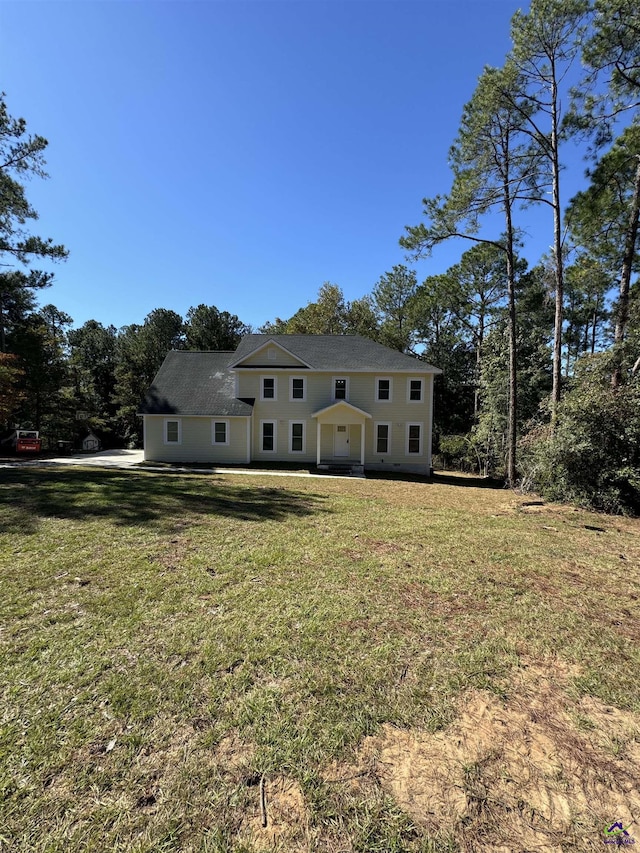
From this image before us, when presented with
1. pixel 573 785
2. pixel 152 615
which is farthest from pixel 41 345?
pixel 573 785

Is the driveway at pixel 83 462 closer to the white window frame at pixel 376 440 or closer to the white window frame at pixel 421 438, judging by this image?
the white window frame at pixel 376 440

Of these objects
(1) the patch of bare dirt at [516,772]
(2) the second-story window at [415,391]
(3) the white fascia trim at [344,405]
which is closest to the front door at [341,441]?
(3) the white fascia trim at [344,405]

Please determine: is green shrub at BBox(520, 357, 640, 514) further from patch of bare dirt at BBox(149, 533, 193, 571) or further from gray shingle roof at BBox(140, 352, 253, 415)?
gray shingle roof at BBox(140, 352, 253, 415)

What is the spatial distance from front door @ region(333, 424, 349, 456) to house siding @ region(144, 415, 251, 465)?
4601 millimetres

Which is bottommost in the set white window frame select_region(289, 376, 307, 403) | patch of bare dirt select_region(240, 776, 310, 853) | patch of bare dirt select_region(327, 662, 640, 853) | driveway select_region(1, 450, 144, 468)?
patch of bare dirt select_region(327, 662, 640, 853)

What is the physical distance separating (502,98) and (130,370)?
109 ft

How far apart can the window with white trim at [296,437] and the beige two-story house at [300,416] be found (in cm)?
5

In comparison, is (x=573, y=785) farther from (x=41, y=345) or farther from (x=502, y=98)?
(x=41, y=345)

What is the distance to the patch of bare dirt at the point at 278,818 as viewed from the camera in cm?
167

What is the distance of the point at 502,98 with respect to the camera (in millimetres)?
13203

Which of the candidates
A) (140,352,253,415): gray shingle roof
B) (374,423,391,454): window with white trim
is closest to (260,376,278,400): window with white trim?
(140,352,253,415): gray shingle roof

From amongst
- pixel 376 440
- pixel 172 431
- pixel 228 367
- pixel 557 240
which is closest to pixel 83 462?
pixel 172 431

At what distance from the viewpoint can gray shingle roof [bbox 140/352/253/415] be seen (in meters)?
19.2

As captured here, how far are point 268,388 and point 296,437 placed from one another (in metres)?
2.98
